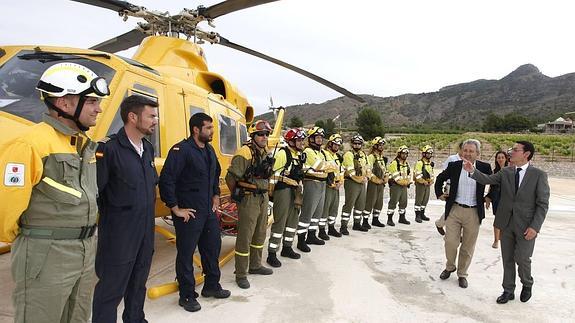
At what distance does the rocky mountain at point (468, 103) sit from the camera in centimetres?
12550

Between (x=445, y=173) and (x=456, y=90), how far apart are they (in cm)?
17995

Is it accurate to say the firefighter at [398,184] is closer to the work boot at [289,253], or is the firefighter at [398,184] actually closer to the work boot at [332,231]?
the work boot at [332,231]

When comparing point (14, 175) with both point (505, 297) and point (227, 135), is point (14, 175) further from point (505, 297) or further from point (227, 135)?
point (505, 297)

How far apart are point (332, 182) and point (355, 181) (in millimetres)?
1003

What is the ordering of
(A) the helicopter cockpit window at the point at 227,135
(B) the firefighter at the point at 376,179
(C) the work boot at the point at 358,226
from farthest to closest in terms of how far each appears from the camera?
(B) the firefighter at the point at 376,179, (C) the work boot at the point at 358,226, (A) the helicopter cockpit window at the point at 227,135

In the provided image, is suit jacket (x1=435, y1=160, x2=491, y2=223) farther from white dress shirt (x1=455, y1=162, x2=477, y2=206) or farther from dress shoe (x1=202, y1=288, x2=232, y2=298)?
dress shoe (x1=202, y1=288, x2=232, y2=298)

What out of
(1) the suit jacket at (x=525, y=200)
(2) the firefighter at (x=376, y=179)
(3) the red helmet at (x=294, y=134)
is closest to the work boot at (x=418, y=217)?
(2) the firefighter at (x=376, y=179)

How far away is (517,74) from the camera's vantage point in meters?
178

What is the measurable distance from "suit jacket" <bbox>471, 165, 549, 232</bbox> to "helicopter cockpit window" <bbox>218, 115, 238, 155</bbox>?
3.53 meters

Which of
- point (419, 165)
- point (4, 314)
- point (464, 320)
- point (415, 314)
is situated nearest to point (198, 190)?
point (4, 314)

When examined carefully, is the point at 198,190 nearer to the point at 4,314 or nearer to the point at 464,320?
the point at 4,314

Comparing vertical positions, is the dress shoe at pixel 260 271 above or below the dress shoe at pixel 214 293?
below

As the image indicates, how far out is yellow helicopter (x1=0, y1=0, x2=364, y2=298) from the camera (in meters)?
3.33

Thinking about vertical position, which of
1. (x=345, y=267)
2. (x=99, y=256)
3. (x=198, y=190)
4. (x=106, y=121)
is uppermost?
(x=106, y=121)
